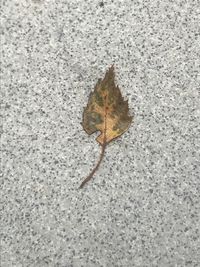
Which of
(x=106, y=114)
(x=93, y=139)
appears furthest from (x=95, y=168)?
(x=106, y=114)

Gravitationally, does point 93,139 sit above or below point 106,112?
below

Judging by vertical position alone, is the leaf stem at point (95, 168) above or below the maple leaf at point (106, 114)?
below

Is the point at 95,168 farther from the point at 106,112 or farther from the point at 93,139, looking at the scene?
the point at 106,112

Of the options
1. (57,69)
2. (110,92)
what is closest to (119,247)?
(110,92)

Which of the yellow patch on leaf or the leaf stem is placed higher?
the yellow patch on leaf

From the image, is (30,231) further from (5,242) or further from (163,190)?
(163,190)
